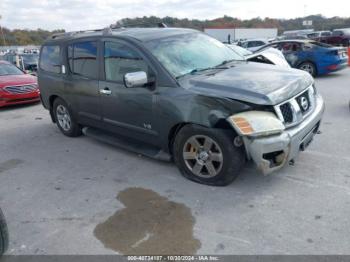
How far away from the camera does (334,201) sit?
3.50 m

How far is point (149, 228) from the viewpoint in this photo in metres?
3.28

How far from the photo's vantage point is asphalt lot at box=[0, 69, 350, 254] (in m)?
3.02

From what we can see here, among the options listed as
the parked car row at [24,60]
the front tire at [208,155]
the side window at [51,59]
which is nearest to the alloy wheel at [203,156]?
the front tire at [208,155]

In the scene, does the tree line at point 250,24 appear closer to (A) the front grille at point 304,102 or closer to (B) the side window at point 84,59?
(B) the side window at point 84,59

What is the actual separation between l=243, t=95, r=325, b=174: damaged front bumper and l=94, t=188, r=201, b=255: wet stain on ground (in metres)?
0.91

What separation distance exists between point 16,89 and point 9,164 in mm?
4846

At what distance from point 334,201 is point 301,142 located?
69 centimetres

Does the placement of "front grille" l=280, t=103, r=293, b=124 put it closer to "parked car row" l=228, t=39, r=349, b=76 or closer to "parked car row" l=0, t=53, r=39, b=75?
"parked car row" l=228, t=39, r=349, b=76

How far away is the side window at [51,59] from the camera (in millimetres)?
6043

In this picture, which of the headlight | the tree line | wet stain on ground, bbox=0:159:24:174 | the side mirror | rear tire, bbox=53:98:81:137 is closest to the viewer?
the headlight

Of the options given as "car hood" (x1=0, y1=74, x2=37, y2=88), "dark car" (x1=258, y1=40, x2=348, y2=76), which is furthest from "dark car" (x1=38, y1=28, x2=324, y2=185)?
"dark car" (x1=258, y1=40, x2=348, y2=76)

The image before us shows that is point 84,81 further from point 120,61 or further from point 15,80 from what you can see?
point 15,80

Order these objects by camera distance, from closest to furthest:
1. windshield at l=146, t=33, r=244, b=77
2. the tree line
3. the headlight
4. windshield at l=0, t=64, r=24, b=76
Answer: the headlight < windshield at l=146, t=33, r=244, b=77 < windshield at l=0, t=64, r=24, b=76 < the tree line

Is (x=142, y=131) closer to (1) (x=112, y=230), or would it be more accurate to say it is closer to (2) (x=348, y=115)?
(1) (x=112, y=230)
